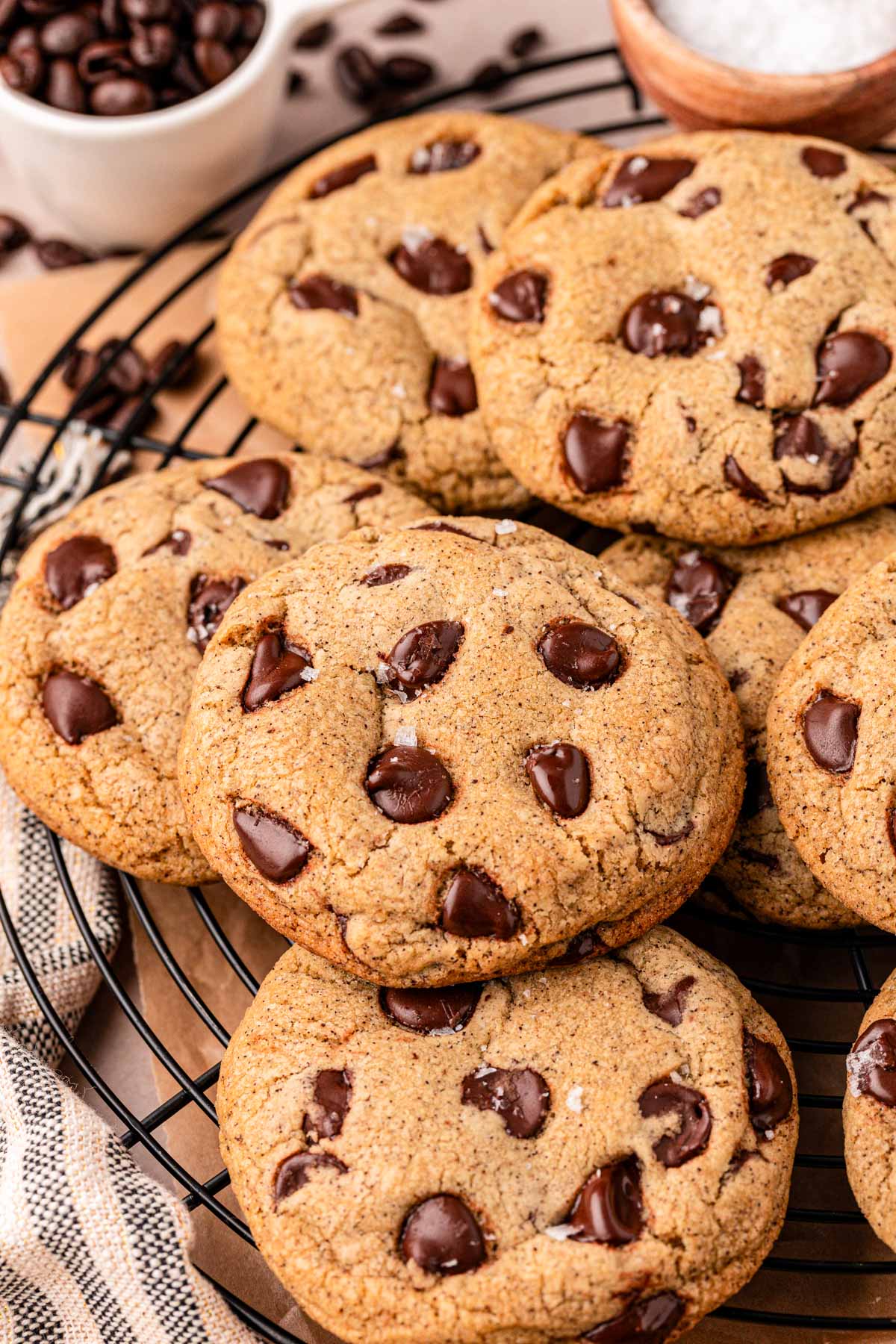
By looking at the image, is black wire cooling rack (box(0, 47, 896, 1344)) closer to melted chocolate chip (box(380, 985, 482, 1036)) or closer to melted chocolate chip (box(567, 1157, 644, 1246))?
melted chocolate chip (box(567, 1157, 644, 1246))

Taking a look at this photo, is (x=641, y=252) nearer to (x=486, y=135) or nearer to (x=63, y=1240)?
(x=486, y=135)

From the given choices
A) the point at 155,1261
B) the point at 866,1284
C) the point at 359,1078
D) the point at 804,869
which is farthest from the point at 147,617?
the point at 866,1284

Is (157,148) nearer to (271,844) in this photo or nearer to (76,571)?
(76,571)

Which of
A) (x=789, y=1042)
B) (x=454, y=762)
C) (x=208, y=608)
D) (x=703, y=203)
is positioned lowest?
(x=789, y=1042)

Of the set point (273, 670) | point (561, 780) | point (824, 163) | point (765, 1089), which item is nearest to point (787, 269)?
point (824, 163)

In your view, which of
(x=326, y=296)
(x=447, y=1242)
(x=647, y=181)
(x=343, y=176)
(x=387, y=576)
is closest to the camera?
(x=447, y=1242)

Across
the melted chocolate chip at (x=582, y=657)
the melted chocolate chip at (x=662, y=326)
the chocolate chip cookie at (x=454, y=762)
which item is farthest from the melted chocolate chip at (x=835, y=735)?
the melted chocolate chip at (x=662, y=326)
